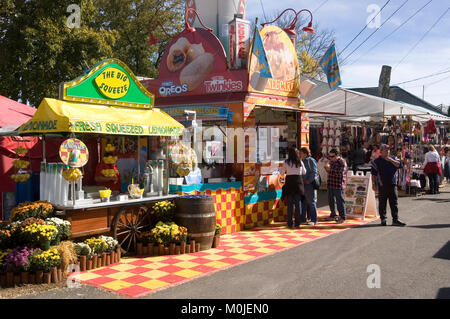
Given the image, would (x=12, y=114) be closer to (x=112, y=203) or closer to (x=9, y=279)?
(x=112, y=203)

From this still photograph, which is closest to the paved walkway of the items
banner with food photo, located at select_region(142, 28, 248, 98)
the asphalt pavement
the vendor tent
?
the asphalt pavement

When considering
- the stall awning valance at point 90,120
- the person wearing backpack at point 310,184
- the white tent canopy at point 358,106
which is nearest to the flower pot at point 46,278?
the stall awning valance at point 90,120

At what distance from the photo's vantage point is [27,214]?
6.37 meters

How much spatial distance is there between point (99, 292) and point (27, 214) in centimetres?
186

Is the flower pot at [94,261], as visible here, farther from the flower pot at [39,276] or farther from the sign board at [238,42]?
the sign board at [238,42]

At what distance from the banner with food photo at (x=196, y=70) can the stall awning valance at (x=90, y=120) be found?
8.94ft

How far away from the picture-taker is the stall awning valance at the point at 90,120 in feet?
20.9

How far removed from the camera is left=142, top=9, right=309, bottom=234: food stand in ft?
31.5

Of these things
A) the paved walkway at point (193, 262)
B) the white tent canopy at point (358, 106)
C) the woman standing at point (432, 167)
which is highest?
the white tent canopy at point (358, 106)

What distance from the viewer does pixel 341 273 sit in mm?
6184

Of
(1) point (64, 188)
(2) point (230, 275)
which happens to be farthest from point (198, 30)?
(2) point (230, 275)

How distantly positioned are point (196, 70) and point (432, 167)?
1001 centimetres

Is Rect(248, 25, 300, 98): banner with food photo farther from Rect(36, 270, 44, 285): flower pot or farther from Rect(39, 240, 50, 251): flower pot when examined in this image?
Rect(36, 270, 44, 285): flower pot
